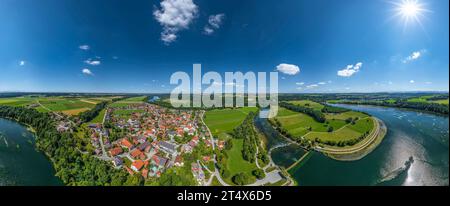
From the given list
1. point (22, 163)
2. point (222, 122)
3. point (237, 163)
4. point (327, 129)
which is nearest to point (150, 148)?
point (237, 163)

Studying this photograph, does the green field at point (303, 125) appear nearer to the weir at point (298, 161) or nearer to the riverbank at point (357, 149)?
the riverbank at point (357, 149)

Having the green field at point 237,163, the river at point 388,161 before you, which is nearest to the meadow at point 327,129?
the river at point 388,161

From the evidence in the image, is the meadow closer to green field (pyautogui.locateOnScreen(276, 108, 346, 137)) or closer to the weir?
green field (pyautogui.locateOnScreen(276, 108, 346, 137))

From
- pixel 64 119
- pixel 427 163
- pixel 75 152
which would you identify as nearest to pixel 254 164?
pixel 427 163

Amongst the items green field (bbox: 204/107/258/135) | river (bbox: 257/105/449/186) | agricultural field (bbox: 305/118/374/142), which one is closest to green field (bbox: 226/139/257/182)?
river (bbox: 257/105/449/186)
